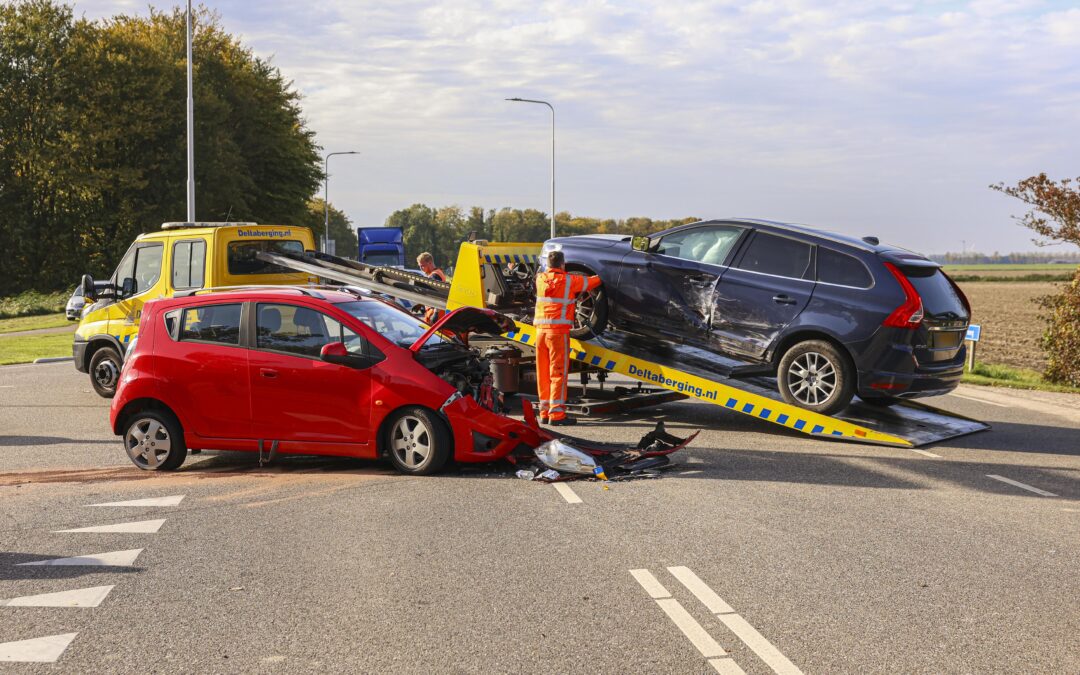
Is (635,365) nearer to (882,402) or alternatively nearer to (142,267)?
(882,402)

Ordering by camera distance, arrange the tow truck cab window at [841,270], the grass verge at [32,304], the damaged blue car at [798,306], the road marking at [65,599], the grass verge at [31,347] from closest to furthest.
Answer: the road marking at [65,599], the damaged blue car at [798,306], the tow truck cab window at [841,270], the grass verge at [31,347], the grass verge at [32,304]

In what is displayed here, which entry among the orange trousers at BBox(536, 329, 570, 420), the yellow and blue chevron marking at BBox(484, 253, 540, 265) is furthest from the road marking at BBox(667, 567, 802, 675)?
the yellow and blue chevron marking at BBox(484, 253, 540, 265)

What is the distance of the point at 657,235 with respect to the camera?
11.0 meters

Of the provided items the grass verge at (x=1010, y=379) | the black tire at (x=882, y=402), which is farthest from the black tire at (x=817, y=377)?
the grass verge at (x=1010, y=379)

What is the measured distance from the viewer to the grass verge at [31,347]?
70.3 feet

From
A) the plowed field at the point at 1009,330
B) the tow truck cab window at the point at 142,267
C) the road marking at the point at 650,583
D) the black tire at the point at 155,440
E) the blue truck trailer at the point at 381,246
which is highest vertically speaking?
the blue truck trailer at the point at 381,246

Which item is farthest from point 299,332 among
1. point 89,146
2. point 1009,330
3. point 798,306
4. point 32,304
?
point 89,146

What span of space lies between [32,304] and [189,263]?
2839 centimetres

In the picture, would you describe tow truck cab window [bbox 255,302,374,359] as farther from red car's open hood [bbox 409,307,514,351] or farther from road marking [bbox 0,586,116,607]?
road marking [bbox 0,586,116,607]

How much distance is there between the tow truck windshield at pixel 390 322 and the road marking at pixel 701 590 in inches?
144

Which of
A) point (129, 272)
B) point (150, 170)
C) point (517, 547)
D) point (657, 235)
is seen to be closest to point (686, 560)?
point (517, 547)

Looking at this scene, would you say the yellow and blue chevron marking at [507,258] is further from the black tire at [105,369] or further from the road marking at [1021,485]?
the road marking at [1021,485]

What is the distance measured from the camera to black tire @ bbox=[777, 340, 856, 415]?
31.9 feet

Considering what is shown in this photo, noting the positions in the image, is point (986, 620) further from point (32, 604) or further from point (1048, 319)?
point (1048, 319)
